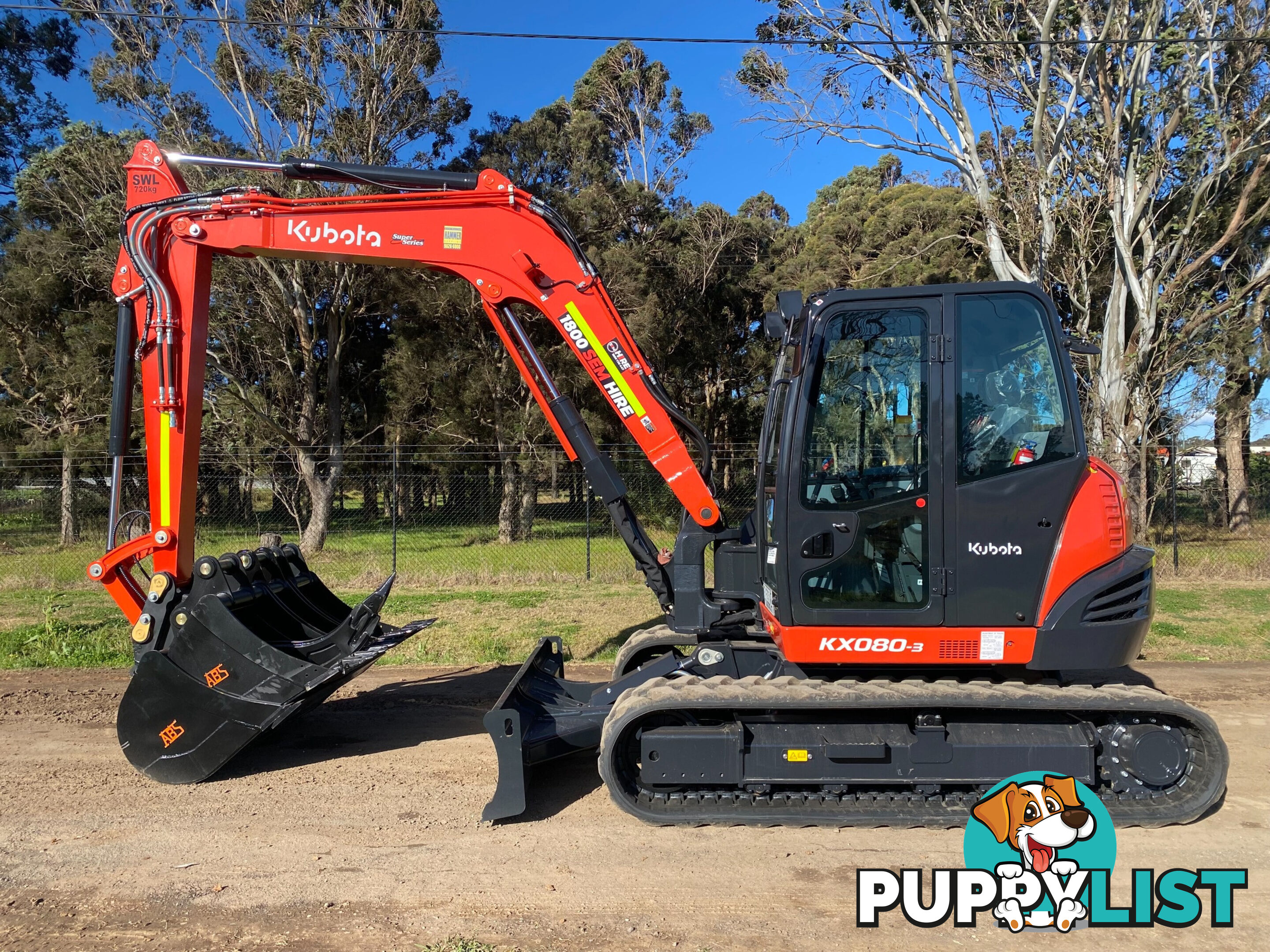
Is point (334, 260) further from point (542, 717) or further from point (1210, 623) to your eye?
point (1210, 623)

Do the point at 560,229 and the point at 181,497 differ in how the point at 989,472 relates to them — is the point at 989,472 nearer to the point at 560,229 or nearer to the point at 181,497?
the point at 560,229

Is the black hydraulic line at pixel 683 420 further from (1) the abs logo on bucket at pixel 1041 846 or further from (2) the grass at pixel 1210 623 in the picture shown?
(2) the grass at pixel 1210 623

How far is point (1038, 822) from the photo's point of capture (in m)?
4.02

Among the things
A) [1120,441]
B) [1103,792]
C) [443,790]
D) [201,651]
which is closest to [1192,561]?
[1120,441]

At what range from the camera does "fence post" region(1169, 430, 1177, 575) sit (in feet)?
42.2

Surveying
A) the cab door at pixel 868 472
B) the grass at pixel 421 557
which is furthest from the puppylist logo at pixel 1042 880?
the grass at pixel 421 557

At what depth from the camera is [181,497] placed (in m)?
5.26

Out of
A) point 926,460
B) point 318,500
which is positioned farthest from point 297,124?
point 926,460

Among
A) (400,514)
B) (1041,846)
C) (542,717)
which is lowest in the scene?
(1041,846)

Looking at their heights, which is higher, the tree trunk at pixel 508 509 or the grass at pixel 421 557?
the tree trunk at pixel 508 509

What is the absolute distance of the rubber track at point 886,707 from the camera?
407 centimetres

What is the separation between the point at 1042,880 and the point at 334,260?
5.18 m

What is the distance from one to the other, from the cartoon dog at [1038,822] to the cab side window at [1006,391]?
1.59 meters

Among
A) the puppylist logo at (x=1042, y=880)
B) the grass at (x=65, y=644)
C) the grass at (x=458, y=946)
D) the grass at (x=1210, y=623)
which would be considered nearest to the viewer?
the grass at (x=458, y=946)
